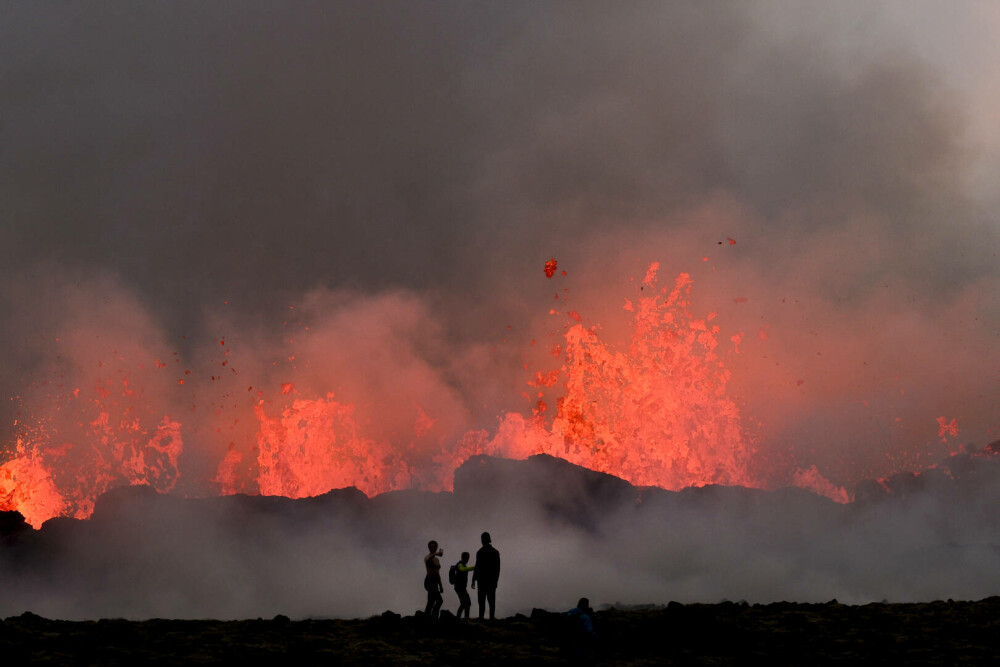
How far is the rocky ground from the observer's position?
25.2 meters

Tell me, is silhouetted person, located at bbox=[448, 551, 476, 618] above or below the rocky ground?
above

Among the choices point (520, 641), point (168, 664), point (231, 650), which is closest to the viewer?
point (168, 664)

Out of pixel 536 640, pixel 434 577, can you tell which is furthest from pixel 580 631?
pixel 434 577

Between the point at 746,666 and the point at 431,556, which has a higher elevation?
the point at 431,556

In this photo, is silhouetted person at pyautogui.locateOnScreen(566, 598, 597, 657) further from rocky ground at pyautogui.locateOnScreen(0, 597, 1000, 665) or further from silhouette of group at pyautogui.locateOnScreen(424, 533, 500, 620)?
silhouette of group at pyautogui.locateOnScreen(424, 533, 500, 620)

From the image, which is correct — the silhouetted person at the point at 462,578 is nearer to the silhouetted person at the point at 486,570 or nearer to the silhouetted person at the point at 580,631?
the silhouetted person at the point at 486,570

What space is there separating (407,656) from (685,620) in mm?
10147

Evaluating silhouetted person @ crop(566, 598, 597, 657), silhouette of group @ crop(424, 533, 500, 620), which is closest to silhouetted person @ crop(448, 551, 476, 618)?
silhouette of group @ crop(424, 533, 500, 620)

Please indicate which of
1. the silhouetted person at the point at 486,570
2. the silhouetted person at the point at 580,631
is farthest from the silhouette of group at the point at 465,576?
the silhouetted person at the point at 580,631

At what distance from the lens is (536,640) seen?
28312 millimetres

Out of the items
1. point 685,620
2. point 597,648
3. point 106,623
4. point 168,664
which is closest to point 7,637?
point 106,623

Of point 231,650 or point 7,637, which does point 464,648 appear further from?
point 7,637

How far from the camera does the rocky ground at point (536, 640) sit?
2517cm

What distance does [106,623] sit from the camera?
102 feet
